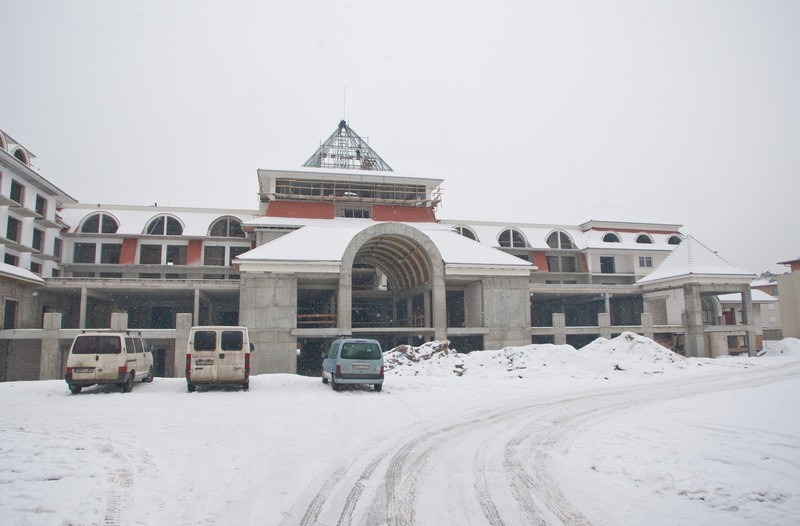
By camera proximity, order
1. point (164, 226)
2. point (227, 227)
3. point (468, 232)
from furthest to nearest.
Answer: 1. point (468, 232)
2. point (227, 227)
3. point (164, 226)

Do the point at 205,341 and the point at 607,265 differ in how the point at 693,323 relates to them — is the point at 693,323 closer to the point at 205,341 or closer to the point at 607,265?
the point at 607,265

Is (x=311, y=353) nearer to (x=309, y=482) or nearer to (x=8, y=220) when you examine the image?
(x=8, y=220)

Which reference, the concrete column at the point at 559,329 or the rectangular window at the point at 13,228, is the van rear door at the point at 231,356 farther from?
the rectangular window at the point at 13,228

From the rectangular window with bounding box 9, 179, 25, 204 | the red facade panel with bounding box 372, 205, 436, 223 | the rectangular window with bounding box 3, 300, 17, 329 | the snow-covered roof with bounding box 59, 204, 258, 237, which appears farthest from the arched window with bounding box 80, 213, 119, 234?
the red facade panel with bounding box 372, 205, 436, 223

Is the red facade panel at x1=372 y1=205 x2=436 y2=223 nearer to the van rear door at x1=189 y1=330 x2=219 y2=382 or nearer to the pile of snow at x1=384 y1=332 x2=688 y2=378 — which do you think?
the pile of snow at x1=384 y1=332 x2=688 y2=378

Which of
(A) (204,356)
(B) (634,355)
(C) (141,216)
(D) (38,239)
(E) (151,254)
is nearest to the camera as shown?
(A) (204,356)

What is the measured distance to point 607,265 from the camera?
172 ft

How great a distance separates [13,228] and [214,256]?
46.3 feet

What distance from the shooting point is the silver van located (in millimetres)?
17531

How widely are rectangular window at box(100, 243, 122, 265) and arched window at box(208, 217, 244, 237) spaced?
779cm

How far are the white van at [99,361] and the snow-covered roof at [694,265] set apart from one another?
37.3 metres

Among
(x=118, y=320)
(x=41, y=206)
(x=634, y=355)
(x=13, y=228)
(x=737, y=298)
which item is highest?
(x=41, y=206)

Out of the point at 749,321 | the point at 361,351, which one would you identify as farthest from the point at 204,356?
the point at 749,321

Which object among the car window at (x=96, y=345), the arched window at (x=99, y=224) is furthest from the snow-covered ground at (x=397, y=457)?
the arched window at (x=99, y=224)
